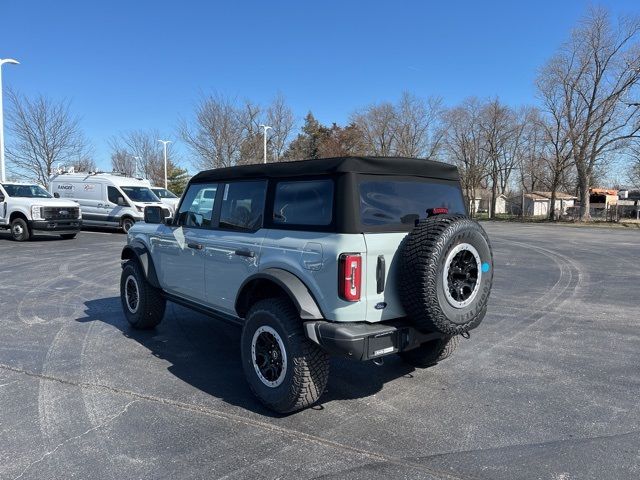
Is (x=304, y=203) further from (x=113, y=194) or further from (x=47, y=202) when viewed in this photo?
(x=113, y=194)

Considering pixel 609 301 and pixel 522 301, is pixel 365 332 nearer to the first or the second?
pixel 522 301

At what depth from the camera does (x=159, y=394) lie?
13.3ft

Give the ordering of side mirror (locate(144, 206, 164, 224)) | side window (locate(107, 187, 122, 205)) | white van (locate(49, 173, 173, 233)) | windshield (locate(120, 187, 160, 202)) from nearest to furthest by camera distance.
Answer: side mirror (locate(144, 206, 164, 224)) < white van (locate(49, 173, 173, 233)) < side window (locate(107, 187, 122, 205)) < windshield (locate(120, 187, 160, 202))

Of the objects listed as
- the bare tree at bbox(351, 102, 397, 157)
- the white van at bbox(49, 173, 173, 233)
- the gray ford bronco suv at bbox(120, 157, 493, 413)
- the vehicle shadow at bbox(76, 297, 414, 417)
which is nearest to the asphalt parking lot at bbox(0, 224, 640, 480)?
the vehicle shadow at bbox(76, 297, 414, 417)

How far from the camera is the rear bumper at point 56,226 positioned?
16.4 meters

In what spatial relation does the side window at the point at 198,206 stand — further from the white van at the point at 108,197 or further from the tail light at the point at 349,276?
the white van at the point at 108,197

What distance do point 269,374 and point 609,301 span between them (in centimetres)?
665

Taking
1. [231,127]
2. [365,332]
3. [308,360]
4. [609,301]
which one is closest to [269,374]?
[308,360]

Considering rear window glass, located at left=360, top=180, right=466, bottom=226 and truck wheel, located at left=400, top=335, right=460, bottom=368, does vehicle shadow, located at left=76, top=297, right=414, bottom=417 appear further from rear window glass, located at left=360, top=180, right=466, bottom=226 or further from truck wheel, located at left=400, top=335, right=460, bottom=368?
rear window glass, located at left=360, top=180, right=466, bottom=226

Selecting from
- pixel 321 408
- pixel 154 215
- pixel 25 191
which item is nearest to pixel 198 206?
pixel 154 215


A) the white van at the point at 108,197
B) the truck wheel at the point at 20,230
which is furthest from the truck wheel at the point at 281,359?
the white van at the point at 108,197

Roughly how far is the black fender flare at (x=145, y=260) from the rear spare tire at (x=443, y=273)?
→ 3.31 metres

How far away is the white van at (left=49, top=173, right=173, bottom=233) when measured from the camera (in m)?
19.7

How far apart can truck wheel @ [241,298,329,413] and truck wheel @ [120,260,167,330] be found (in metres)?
2.25
